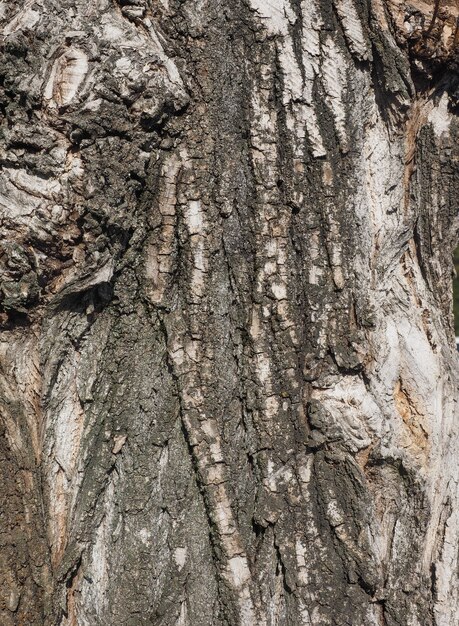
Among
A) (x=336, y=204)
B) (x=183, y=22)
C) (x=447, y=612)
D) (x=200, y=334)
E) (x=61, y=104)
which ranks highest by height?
(x=183, y=22)

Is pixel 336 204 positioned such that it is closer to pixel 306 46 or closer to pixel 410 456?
pixel 306 46

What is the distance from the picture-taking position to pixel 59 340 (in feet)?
4.94

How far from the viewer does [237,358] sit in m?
1.56

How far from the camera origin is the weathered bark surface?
1.48m

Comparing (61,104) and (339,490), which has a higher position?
(61,104)

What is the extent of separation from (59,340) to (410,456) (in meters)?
0.84

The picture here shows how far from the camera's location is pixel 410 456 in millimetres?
1620

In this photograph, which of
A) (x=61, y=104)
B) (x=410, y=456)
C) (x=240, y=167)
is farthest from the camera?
(x=410, y=456)

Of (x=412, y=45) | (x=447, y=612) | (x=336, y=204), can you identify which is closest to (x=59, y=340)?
(x=336, y=204)

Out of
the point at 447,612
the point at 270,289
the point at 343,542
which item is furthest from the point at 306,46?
the point at 447,612

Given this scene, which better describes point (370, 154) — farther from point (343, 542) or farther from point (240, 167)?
point (343, 542)

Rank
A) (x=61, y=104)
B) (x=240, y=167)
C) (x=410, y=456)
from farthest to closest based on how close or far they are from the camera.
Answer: (x=410, y=456) → (x=240, y=167) → (x=61, y=104)

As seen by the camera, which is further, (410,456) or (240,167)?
(410,456)

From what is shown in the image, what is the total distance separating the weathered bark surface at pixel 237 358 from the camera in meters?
1.48
